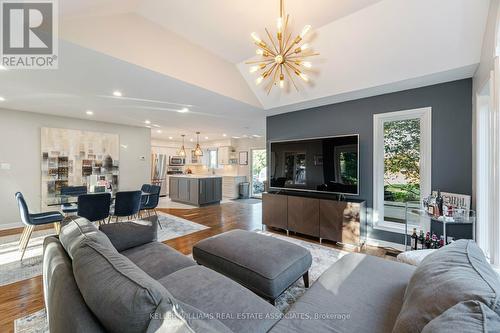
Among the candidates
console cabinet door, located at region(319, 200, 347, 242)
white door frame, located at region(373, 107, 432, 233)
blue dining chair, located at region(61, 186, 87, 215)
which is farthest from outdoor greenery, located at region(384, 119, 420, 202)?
blue dining chair, located at region(61, 186, 87, 215)

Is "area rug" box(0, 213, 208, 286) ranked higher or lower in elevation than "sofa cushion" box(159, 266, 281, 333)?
lower

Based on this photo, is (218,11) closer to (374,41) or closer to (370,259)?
(374,41)

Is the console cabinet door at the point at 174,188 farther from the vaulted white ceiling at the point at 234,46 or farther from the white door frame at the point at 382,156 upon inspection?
the white door frame at the point at 382,156

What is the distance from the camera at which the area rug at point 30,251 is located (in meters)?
2.52

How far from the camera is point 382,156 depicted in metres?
3.46

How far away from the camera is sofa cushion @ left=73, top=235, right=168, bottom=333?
721 millimetres

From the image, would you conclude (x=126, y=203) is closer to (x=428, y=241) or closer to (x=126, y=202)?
(x=126, y=202)

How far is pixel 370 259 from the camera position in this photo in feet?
6.12

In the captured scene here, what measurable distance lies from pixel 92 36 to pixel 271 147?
129 inches

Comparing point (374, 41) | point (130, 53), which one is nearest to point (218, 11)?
point (130, 53)

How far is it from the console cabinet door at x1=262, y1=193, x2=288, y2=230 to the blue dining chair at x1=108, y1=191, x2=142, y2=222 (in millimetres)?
2448

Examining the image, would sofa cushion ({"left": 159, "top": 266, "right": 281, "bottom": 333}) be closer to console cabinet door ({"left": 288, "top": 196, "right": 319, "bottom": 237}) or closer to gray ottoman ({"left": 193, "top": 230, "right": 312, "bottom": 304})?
gray ottoman ({"left": 193, "top": 230, "right": 312, "bottom": 304})

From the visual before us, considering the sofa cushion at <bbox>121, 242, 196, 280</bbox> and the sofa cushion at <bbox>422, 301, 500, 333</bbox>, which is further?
the sofa cushion at <bbox>121, 242, 196, 280</bbox>

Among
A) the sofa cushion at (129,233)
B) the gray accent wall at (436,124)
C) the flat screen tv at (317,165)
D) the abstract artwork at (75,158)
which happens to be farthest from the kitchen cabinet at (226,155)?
the sofa cushion at (129,233)
